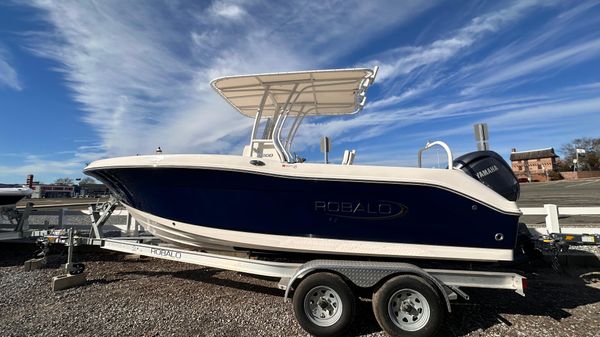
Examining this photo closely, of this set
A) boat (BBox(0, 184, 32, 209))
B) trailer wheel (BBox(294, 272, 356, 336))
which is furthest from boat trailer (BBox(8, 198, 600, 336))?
boat (BBox(0, 184, 32, 209))

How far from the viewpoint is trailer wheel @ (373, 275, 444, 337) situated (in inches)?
119

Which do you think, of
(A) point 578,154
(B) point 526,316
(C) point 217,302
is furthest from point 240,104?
(A) point 578,154

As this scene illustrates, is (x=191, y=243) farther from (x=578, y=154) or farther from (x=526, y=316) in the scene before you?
(x=578, y=154)

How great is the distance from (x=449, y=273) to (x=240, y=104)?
372 centimetres

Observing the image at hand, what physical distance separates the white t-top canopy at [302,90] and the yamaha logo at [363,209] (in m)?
1.53

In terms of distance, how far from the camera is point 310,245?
3484 millimetres

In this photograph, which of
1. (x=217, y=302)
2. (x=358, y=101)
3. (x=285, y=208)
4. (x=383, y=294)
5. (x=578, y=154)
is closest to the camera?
(x=383, y=294)

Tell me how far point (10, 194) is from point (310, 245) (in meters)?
5.88

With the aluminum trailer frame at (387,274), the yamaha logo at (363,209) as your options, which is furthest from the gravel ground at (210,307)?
the yamaha logo at (363,209)

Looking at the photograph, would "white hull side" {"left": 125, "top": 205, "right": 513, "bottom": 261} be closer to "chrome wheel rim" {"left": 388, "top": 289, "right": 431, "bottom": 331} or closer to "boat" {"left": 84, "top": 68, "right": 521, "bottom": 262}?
"boat" {"left": 84, "top": 68, "right": 521, "bottom": 262}

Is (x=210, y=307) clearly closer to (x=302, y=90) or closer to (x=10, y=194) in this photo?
(x=302, y=90)

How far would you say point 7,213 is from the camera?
5.87 metres

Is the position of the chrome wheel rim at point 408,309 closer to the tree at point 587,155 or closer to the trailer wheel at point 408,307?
the trailer wheel at point 408,307

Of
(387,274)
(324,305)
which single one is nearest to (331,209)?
(387,274)
